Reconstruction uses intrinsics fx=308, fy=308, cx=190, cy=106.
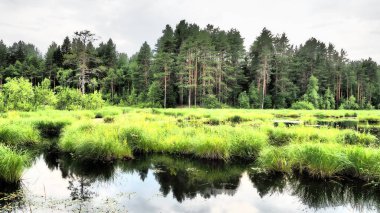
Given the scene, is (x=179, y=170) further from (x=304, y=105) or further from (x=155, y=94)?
(x=304, y=105)

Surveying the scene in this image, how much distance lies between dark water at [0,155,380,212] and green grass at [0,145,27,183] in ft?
1.25

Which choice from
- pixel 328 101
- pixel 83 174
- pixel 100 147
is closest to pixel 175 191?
pixel 83 174

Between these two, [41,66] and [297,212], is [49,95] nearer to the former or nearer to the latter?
[297,212]

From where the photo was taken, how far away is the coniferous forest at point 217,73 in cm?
5741

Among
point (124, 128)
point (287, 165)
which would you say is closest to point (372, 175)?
point (287, 165)

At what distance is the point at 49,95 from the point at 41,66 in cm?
4856

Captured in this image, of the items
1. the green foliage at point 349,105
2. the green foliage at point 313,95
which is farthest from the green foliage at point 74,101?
the green foliage at point 349,105

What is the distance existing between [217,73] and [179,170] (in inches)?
1957

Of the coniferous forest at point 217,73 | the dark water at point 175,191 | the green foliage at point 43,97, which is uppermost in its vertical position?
the coniferous forest at point 217,73

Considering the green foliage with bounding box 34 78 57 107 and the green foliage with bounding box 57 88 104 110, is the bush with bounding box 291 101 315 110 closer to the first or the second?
the green foliage with bounding box 57 88 104 110

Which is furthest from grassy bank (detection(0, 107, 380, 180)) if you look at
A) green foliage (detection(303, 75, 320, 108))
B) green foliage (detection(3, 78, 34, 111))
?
green foliage (detection(303, 75, 320, 108))

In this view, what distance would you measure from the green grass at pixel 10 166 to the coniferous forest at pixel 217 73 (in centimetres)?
4031

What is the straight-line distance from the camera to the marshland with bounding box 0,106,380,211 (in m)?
8.86

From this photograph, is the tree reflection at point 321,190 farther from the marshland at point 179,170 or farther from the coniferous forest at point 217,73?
the coniferous forest at point 217,73
